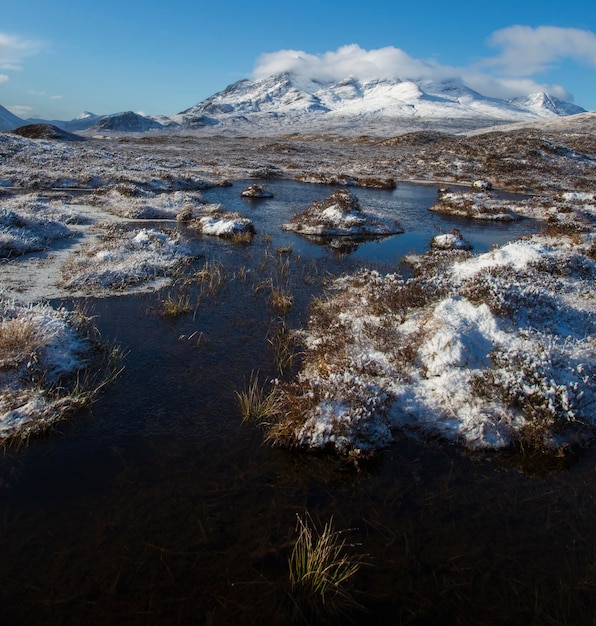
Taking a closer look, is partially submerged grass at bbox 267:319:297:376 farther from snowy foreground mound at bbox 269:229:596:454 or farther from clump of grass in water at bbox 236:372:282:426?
clump of grass in water at bbox 236:372:282:426

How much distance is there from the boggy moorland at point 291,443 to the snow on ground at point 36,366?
0.17ft

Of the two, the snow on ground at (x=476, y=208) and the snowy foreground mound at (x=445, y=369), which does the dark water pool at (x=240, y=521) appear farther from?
the snow on ground at (x=476, y=208)

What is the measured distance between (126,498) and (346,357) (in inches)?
224

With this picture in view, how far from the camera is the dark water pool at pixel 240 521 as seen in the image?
18.4ft

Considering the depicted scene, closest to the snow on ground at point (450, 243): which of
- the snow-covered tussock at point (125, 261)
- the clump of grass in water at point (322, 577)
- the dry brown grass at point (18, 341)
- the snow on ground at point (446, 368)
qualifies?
the snow on ground at point (446, 368)

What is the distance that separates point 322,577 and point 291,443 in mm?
2775

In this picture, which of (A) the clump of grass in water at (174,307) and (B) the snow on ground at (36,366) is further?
(A) the clump of grass in water at (174,307)

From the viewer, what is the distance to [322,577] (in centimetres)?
577

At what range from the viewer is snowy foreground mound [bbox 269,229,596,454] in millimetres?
8625

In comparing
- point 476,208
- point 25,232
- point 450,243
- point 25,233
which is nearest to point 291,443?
point 25,233

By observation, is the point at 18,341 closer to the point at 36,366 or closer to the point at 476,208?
the point at 36,366

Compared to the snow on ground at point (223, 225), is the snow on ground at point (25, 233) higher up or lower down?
higher up

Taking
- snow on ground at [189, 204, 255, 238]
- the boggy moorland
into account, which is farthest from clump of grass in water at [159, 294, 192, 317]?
snow on ground at [189, 204, 255, 238]

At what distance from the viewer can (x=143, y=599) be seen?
5520 millimetres
